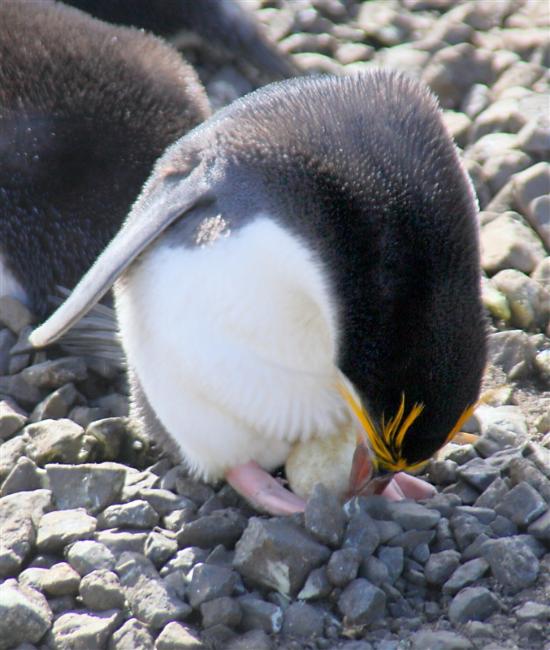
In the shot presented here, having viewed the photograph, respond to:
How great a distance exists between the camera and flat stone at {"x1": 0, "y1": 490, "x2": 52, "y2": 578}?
2955 mm

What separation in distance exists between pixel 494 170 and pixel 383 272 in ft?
5.91

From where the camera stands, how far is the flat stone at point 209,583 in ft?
9.25

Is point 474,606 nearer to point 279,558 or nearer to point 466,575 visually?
point 466,575

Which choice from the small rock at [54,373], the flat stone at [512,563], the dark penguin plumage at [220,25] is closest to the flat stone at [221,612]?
the flat stone at [512,563]

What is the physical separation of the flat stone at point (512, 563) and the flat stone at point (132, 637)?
2.37ft

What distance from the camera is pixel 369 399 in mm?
2896

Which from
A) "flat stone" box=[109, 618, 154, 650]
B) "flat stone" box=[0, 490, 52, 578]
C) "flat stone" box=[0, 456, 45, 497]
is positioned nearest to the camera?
"flat stone" box=[109, 618, 154, 650]

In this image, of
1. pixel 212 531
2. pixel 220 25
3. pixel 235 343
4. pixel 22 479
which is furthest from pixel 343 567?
pixel 220 25

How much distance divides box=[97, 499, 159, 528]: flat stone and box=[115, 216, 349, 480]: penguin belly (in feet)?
0.69

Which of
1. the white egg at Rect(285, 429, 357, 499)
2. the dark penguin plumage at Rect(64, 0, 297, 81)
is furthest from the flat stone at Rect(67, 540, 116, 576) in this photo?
the dark penguin plumage at Rect(64, 0, 297, 81)

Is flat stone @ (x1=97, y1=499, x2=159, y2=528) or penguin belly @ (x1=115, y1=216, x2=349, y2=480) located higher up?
penguin belly @ (x1=115, y1=216, x2=349, y2=480)

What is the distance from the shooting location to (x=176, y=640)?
2.72m

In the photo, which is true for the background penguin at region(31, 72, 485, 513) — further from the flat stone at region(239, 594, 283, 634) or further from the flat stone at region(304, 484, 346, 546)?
the flat stone at region(239, 594, 283, 634)

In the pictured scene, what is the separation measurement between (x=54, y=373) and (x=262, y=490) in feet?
2.62
